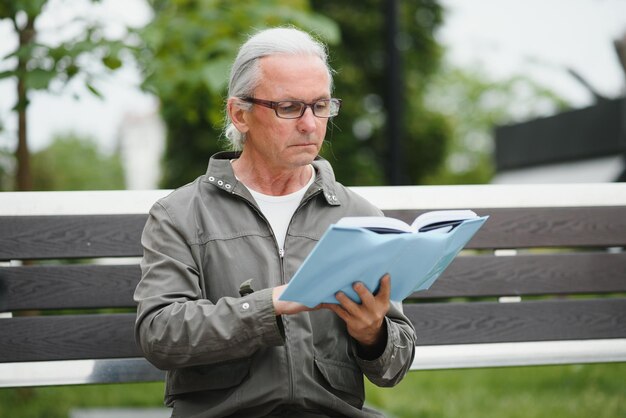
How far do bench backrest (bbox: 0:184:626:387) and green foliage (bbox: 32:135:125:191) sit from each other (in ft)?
57.0

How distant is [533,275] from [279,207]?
4.40ft

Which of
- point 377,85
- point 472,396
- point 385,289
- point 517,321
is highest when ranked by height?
point 385,289

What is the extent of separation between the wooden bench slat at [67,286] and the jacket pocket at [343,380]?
912 millimetres

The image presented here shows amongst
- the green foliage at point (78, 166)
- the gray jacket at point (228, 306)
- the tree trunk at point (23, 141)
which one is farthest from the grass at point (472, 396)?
the green foliage at point (78, 166)

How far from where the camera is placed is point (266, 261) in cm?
269

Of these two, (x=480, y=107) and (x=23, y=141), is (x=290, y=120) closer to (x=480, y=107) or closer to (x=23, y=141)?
(x=23, y=141)

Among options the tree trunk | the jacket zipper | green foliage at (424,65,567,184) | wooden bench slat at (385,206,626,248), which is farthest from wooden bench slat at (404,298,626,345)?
green foliage at (424,65,567,184)

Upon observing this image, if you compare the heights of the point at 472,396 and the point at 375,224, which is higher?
the point at 375,224

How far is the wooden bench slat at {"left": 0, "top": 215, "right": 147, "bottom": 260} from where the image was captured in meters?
3.28

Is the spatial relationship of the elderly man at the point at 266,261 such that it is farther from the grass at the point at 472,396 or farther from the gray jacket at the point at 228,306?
the grass at the point at 472,396

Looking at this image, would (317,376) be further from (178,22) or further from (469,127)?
(469,127)

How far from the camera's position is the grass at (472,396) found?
5402mm

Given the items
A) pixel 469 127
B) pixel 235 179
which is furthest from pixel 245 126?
pixel 469 127

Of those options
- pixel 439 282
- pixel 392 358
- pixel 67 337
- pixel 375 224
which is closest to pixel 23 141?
pixel 67 337
